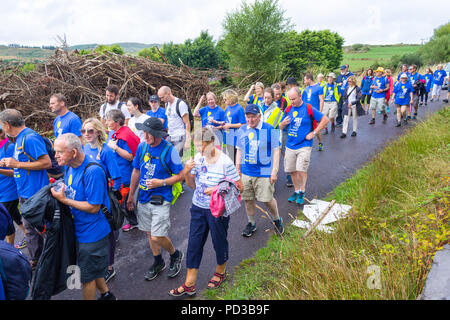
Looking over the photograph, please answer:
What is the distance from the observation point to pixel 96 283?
3324mm

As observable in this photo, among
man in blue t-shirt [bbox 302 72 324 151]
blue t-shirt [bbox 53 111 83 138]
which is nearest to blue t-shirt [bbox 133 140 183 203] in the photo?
blue t-shirt [bbox 53 111 83 138]

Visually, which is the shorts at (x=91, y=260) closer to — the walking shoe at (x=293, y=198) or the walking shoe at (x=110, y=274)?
the walking shoe at (x=110, y=274)

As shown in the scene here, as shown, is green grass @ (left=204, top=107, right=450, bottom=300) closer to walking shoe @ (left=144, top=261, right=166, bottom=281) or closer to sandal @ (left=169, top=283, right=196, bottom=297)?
sandal @ (left=169, top=283, right=196, bottom=297)

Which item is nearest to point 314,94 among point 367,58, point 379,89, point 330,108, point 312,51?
point 330,108

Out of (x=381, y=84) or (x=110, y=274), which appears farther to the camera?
(x=381, y=84)

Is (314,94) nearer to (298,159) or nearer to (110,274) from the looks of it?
(298,159)

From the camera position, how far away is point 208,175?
3.56 m

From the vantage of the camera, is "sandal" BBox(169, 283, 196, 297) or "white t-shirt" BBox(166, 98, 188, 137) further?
"white t-shirt" BBox(166, 98, 188, 137)

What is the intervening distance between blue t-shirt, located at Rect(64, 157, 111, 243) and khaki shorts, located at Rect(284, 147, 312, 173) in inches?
148

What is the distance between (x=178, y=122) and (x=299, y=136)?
273 centimetres

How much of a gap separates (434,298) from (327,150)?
6.77 meters

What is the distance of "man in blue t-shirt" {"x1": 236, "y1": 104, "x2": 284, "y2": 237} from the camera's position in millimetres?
4543

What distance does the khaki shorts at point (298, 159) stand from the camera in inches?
222

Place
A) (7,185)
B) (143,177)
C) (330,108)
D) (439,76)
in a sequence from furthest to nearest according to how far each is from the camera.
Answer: (439,76) < (330,108) < (7,185) < (143,177)
